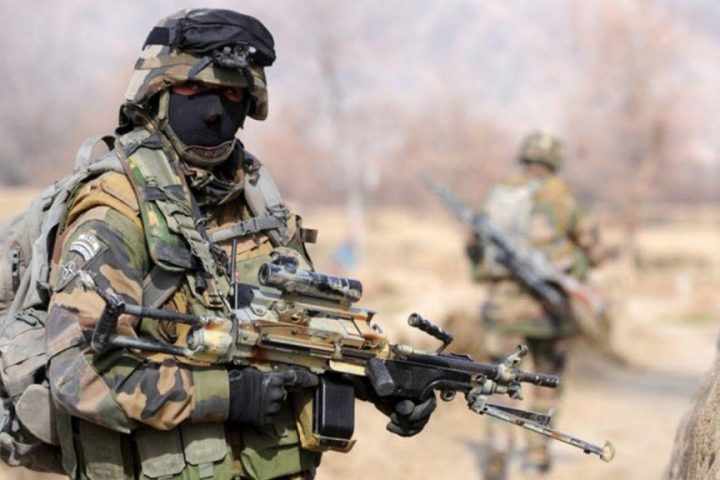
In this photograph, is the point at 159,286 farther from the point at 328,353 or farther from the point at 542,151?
the point at 542,151

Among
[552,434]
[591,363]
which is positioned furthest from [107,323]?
[591,363]

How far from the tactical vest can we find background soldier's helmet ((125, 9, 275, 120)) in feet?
0.54

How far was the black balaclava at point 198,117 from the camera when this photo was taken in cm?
331

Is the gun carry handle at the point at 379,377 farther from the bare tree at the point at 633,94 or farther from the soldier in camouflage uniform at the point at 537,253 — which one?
the bare tree at the point at 633,94

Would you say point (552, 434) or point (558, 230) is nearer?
point (552, 434)

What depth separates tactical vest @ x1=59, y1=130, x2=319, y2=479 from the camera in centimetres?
309

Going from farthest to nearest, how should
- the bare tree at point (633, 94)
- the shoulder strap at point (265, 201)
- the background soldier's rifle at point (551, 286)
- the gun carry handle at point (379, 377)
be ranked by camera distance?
the bare tree at point (633, 94) → the background soldier's rifle at point (551, 286) → the shoulder strap at point (265, 201) → the gun carry handle at point (379, 377)

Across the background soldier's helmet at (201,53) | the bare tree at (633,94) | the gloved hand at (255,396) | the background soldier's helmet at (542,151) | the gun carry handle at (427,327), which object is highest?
the bare tree at (633,94)

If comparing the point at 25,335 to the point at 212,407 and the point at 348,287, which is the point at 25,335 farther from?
the point at 348,287

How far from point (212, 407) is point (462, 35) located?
12018 cm

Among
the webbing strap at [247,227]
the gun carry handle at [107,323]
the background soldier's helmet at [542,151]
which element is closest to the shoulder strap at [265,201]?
the webbing strap at [247,227]

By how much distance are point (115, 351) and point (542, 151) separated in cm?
503

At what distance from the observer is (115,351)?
293 cm

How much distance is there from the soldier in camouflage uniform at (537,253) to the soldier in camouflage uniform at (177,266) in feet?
13.1
